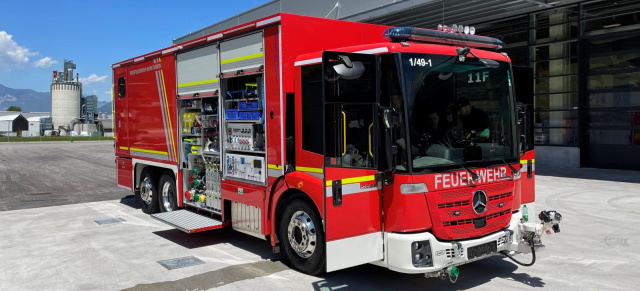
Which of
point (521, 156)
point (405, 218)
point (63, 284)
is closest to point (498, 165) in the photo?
point (521, 156)

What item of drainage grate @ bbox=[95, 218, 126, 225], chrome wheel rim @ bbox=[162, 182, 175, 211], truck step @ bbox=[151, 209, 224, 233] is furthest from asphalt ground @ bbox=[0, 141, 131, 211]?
truck step @ bbox=[151, 209, 224, 233]

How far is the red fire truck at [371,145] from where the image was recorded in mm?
4859

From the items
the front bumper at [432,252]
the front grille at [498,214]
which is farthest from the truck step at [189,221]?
the front grille at [498,214]

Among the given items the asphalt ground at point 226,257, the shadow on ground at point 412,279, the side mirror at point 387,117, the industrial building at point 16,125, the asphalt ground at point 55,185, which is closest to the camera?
the side mirror at point 387,117

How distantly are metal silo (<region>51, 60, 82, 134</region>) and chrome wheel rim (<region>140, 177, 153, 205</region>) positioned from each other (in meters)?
107

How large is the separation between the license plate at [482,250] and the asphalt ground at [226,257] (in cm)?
47

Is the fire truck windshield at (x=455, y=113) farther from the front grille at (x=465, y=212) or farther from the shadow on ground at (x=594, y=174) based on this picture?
the shadow on ground at (x=594, y=174)

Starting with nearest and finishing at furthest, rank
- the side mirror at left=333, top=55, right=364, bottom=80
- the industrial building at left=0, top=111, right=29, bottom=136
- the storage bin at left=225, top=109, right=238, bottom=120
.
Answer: the side mirror at left=333, top=55, right=364, bottom=80
the storage bin at left=225, top=109, right=238, bottom=120
the industrial building at left=0, top=111, right=29, bottom=136

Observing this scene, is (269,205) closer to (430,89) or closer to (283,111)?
(283,111)

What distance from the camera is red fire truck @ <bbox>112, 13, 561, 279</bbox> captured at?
4.86 meters

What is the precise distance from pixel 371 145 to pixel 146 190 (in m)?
6.78

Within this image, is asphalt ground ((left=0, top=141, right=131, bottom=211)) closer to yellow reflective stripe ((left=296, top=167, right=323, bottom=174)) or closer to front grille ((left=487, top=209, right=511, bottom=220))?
yellow reflective stripe ((left=296, top=167, right=323, bottom=174))

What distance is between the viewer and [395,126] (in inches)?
191

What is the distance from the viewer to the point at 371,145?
196 inches
